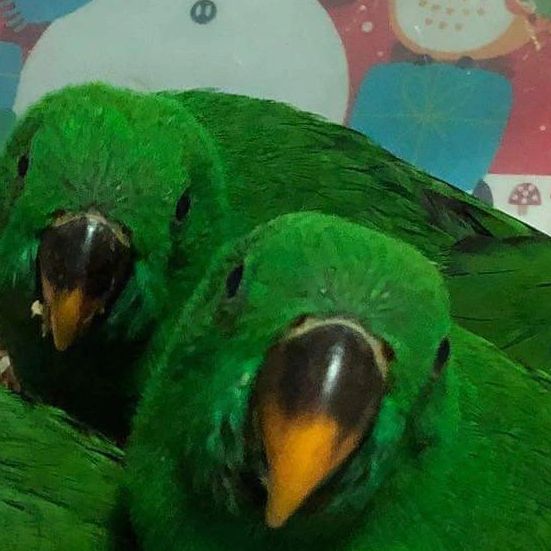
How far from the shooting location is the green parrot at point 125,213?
0.94 metres

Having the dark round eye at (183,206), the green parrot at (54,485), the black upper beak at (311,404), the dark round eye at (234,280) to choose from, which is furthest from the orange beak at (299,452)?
the dark round eye at (183,206)

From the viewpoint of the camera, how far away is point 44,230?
94cm

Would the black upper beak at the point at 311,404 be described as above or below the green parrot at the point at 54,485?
above

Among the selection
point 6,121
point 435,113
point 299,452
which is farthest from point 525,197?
point 299,452

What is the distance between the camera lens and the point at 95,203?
0.94 meters

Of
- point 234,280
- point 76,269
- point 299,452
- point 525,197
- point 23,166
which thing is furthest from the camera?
point 525,197

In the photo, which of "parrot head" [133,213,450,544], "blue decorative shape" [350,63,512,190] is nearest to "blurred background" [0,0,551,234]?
"blue decorative shape" [350,63,512,190]

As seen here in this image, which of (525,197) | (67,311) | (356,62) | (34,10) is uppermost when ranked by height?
(67,311)

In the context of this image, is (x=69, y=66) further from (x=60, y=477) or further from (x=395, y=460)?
(x=395, y=460)

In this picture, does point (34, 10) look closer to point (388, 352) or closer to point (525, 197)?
point (525, 197)

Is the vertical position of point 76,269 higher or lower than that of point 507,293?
higher

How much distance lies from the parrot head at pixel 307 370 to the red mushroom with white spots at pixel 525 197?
0.83 m

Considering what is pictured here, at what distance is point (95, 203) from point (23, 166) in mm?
104

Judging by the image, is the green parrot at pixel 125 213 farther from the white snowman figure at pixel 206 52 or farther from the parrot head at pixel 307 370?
the white snowman figure at pixel 206 52
